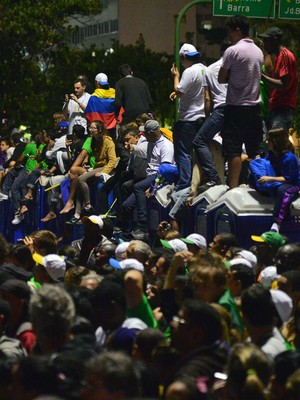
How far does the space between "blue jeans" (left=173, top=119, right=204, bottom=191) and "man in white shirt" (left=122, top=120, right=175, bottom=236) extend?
0.98m

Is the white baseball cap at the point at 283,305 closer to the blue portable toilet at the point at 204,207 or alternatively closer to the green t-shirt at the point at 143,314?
the green t-shirt at the point at 143,314

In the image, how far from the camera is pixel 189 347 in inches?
302

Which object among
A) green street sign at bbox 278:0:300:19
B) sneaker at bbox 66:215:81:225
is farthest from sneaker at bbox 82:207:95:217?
green street sign at bbox 278:0:300:19

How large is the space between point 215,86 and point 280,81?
103cm

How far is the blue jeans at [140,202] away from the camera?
17.9 m

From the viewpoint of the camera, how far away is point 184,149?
16.5 meters

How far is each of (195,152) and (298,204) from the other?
2.31 m

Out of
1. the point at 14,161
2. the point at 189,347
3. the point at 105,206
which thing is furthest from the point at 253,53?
the point at 14,161

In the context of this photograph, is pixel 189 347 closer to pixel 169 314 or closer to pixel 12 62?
pixel 169 314

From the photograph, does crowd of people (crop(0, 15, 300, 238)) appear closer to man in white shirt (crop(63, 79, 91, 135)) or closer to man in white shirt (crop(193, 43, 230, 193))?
man in white shirt (crop(193, 43, 230, 193))

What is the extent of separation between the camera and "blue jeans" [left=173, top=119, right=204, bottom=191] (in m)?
16.5

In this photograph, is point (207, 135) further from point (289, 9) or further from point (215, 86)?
point (289, 9)

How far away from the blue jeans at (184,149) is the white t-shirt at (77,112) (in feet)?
21.3

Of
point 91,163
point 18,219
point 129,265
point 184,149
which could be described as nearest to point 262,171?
point 184,149
